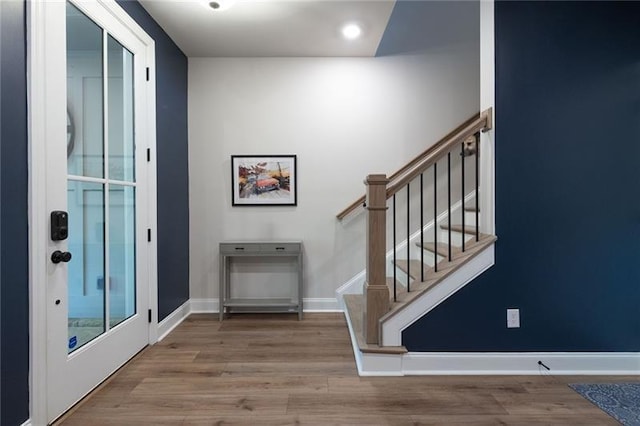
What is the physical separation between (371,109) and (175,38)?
194 centimetres

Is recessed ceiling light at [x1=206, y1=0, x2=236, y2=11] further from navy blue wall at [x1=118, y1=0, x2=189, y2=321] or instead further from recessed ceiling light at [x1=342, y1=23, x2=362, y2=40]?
recessed ceiling light at [x1=342, y1=23, x2=362, y2=40]

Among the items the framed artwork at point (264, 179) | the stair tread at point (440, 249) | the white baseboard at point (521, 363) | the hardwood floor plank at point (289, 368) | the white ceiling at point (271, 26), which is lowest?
the hardwood floor plank at point (289, 368)

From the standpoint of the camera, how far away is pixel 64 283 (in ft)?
5.64

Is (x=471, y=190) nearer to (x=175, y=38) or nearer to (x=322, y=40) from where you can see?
(x=322, y=40)

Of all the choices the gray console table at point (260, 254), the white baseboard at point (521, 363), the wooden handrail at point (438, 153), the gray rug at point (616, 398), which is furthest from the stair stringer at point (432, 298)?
the gray console table at point (260, 254)

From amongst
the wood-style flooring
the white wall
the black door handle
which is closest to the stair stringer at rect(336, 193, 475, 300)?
the white wall

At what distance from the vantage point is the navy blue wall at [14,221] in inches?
Result: 55.0

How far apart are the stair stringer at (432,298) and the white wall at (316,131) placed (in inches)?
50.5

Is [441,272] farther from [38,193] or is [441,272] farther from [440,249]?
[38,193]

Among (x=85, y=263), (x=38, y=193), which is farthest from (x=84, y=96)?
(x=85, y=263)

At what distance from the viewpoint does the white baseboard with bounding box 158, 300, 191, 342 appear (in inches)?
107

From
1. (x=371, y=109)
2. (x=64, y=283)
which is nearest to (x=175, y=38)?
(x=371, y=109)

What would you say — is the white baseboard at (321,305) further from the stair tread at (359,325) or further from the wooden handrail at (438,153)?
the wooden handrail at (438,153)

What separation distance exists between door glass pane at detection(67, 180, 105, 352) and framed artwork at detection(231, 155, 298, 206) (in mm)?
1427
